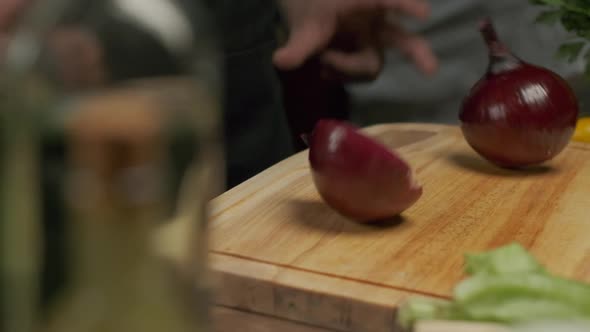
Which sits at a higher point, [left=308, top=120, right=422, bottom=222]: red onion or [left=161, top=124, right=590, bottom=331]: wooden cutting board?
[left=308, top=120, right=422, bottom=222]: red onion

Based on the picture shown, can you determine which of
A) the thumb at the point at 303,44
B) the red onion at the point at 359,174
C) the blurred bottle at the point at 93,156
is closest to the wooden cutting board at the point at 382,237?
Answer: the red onion at the point at 359,174

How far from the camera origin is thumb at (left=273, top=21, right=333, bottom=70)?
4.03 feet

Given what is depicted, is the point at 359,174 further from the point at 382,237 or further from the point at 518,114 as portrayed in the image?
the point at 518,114

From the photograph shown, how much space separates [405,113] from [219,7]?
19.9 inches

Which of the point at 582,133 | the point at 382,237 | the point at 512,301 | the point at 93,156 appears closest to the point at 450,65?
the point at 582,133

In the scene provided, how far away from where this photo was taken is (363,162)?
862 millimetres

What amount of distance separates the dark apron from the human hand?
65 millimetres

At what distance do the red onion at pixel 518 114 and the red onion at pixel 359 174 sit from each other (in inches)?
9.0

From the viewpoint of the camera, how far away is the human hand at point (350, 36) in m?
1.23

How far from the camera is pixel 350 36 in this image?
1.32 meters

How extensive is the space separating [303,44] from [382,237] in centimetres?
44

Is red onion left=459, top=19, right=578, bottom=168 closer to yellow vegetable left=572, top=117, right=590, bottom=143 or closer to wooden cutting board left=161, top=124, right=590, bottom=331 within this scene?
wooden cutting board left=161, top=124, right=590, bottom=331

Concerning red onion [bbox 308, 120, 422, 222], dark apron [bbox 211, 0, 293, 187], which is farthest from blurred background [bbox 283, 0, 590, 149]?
red onion [bbox 308, 120, 422, 222]

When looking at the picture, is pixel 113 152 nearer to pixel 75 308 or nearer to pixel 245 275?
pixel 75 308
